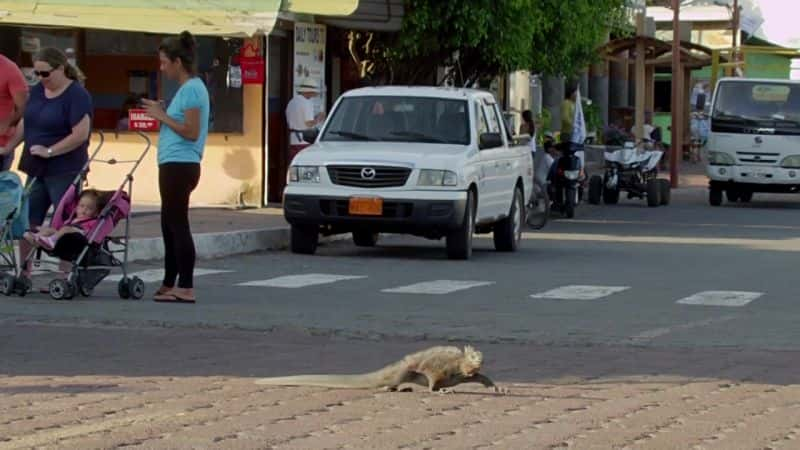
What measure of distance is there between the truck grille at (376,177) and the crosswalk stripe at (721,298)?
4050 millimetres

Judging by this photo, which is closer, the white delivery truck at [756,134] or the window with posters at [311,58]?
the window with posters at [311,58]

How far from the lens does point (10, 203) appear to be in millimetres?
13305

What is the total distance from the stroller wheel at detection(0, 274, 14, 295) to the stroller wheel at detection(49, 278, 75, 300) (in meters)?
0.35

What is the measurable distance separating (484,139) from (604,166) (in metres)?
14.2

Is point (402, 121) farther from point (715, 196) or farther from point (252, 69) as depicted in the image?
point (715, 196)

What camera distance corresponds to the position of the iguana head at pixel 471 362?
865 cm

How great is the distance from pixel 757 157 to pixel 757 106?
1.03 meters

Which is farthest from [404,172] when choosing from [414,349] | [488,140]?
[414,349]

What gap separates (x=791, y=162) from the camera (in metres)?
33.5

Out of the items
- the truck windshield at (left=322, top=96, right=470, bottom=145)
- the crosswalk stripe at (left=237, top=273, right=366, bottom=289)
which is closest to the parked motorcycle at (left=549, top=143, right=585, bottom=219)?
the truck windshield at (left=322, top=96, right=470, bottom=145)

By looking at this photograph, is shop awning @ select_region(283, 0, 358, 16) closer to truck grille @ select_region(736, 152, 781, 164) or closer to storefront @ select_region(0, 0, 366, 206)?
storefront @ select_region(0, 0, 366, 206)

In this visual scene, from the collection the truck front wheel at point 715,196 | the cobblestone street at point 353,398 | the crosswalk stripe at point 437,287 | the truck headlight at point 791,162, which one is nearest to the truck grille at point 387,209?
the crosswalk stripe at point 437,287

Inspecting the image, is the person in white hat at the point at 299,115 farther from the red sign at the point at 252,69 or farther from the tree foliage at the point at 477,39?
the tree foliage at the point at 477,39

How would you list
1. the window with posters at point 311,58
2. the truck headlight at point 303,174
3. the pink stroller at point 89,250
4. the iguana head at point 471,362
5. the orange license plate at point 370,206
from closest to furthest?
the iguana head at point 471,362, the pink stroller at point 89,250, the orange license plate at point 370,206, the truck headlight at point 303,174, the window with posters at point 311,58
